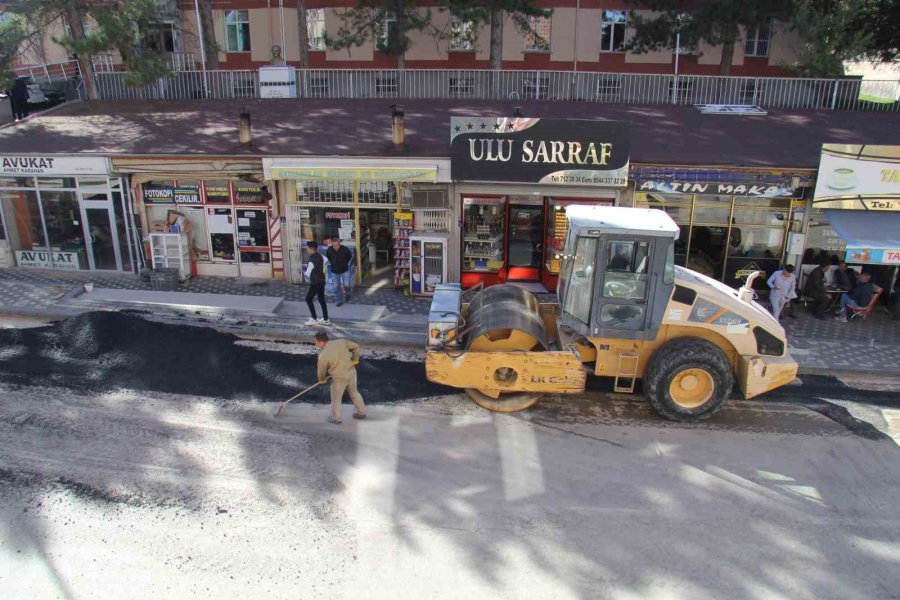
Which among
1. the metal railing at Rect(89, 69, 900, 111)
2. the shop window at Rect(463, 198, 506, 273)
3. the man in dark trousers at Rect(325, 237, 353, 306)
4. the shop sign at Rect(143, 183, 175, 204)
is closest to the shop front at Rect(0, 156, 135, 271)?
the shop sign at Rect(143, 183, 175, 204)

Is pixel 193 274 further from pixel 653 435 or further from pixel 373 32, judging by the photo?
pixel 653 435

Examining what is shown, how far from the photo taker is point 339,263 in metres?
13.5

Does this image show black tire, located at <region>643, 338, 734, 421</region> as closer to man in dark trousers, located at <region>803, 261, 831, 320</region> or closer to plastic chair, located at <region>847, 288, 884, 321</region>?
man in dark trousers, located at <region>803, 261, 831, 320</region>

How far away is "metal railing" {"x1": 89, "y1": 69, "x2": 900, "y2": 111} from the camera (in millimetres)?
18469

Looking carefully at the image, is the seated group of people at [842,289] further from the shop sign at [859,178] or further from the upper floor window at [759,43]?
the upper floor window at [759,43]

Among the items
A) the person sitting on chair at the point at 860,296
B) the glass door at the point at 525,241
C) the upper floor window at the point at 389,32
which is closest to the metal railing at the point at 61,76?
the upper floor window at the point at 389,32

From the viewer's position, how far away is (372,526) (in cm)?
692

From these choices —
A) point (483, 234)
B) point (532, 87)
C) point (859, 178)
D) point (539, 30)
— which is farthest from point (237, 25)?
point (859, 178)

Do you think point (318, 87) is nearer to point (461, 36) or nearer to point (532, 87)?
point (461, 36)

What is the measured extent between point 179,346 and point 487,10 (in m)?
12.9

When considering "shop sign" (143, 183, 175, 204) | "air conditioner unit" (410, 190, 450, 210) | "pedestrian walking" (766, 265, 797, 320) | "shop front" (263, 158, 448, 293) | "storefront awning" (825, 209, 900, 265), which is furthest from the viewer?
"shop sign" (143, 183, 175, 204)

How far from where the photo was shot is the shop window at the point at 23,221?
16.0 meters

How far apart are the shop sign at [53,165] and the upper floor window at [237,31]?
1089 centimetres

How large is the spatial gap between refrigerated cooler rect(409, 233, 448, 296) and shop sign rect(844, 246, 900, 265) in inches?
316
